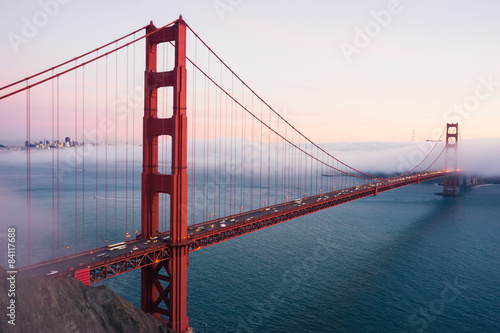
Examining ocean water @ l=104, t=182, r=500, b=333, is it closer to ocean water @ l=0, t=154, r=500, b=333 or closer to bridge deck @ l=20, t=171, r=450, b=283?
ocean water @ l=0, t=154, r=500, b=333

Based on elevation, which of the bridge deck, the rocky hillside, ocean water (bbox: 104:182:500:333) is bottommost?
ocean water (bbox: 104:182:500:333)

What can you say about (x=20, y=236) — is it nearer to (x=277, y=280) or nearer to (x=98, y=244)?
(x=98, y=244)

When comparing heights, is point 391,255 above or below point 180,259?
below

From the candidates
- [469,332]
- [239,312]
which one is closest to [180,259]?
[239,312]

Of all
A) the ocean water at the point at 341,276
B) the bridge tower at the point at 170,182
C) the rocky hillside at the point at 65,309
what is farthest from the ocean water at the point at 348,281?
the rocky hillside at the point at 65,309

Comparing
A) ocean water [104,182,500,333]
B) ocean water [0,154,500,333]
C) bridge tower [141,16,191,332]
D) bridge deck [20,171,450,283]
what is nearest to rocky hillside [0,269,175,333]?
bridge deck [20,171,450,283]

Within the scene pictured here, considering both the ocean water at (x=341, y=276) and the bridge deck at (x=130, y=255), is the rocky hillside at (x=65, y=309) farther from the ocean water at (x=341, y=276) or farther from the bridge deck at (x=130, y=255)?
the ocean water at (x=341, y=276)
